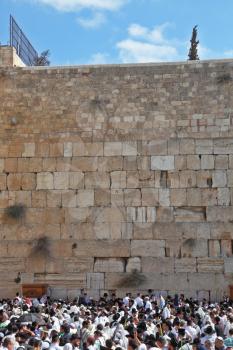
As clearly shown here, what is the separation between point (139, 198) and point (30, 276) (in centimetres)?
359

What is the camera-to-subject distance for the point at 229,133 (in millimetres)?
16453

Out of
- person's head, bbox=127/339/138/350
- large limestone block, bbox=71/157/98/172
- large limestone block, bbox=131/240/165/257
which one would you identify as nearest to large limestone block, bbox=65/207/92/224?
large limestone block, bbox=71/157/98/172

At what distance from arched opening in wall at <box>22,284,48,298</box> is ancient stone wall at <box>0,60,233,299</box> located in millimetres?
231

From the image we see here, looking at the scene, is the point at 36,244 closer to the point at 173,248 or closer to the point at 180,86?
the point at 173,248

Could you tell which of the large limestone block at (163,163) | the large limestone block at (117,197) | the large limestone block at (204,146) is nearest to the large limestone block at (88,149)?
the large limestone block at (117,197)

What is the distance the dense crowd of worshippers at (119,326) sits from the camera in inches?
322

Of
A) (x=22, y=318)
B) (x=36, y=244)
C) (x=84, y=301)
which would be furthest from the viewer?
(x=36, y=244)

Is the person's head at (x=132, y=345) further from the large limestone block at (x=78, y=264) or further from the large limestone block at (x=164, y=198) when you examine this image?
the large limestone block at (x=164, y=198)

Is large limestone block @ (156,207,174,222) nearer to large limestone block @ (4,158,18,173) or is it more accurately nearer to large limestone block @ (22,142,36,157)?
large limestone block @ (22,142,36,157)

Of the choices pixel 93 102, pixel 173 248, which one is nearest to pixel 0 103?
pixel 93 102

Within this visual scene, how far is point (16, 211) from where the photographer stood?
16672 mm

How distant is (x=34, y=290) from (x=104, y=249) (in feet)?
7.08

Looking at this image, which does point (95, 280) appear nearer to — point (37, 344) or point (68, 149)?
point (68, 149)

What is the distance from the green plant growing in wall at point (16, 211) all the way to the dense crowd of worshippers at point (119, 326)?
7.34ft
